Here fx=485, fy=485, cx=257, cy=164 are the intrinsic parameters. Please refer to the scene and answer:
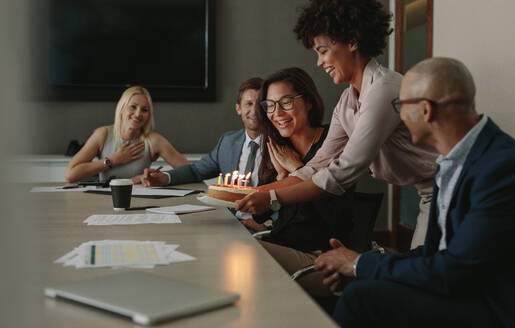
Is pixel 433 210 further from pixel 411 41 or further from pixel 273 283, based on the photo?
pixel 411 41

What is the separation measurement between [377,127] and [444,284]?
0.64 metres

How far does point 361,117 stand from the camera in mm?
1581

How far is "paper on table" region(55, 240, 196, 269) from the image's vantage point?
954mm

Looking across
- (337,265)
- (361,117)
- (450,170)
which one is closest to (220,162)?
(361,117)

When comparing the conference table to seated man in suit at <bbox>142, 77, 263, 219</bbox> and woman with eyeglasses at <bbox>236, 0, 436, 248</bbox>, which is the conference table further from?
seated man in suit at <bbox>142, 77, 263, 219</bbox>

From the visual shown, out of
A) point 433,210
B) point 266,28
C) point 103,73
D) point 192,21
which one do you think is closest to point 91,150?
point 103,73

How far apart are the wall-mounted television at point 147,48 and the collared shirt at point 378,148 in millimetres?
2467

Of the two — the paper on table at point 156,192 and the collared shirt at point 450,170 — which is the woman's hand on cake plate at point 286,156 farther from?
the collared shirt at point 450,170

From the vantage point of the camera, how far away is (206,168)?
9.00ft

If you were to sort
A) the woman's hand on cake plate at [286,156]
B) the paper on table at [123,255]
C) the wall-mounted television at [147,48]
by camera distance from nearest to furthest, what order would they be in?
the paper on table at [123,255], the woman's hand on cake plate at [286,156], the wall-mounted television at [147,48]

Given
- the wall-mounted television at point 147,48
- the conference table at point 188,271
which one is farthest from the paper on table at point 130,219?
the wall-mounted television at point 147,48

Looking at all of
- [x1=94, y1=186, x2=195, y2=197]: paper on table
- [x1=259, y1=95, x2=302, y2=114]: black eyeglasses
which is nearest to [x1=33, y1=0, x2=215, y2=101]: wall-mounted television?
[x1=94, y1=186, x2=195, y2=197]: paper on table

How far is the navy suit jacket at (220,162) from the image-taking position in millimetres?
2680

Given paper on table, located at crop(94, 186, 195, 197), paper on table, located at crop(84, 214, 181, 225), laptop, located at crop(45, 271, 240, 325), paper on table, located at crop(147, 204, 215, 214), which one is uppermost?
laptop, located at crop(45, 271, 240, 325)
